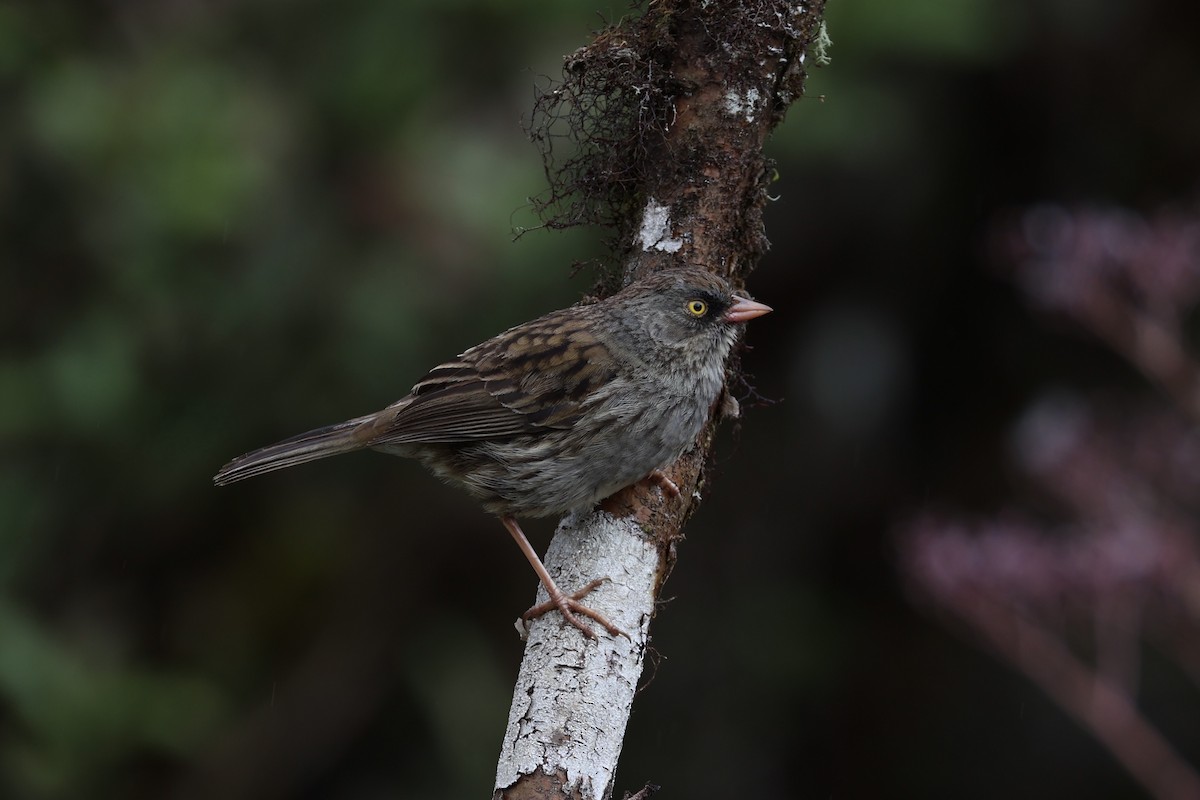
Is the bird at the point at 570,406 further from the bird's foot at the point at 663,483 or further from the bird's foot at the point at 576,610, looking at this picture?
the bird's foot at the point at 576,610

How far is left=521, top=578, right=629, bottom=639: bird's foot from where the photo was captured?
3143 mm

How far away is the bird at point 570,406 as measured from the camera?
12.0 ft

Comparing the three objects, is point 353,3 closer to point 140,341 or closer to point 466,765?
point 140,341

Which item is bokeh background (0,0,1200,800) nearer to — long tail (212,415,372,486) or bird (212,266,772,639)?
bird (212,266,772,639)

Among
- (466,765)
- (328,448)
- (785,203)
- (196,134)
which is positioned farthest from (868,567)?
(196,134)

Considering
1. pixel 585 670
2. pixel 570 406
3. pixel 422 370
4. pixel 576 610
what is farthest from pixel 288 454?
pixel 585 670

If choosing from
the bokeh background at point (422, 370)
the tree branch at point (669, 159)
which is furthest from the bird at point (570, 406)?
the bokeh background at point (422, 370)

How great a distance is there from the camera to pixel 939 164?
21.2 feet

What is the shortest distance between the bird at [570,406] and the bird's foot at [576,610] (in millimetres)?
203

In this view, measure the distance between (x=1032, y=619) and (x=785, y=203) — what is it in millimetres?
2708

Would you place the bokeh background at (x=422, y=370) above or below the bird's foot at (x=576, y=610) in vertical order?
above

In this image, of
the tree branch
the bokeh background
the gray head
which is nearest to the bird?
the gray head

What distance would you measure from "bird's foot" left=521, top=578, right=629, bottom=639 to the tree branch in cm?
3

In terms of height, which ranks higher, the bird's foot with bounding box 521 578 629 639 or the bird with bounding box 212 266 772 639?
the bird with bounding box 212 266 772 639
